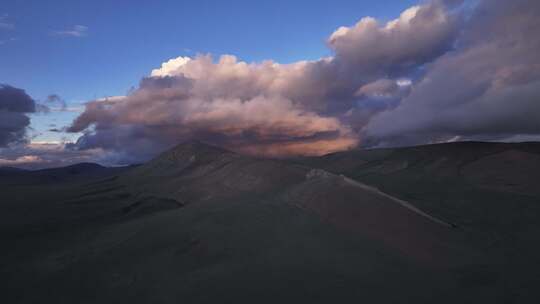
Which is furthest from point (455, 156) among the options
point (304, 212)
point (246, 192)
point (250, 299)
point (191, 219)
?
point (250, 299)

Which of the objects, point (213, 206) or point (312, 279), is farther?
point (213, 206)

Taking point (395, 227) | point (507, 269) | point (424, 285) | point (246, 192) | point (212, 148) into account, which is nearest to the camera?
point (424, 285)

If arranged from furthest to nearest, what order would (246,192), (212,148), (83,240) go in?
(212,148)
(246,192)
(83,240)

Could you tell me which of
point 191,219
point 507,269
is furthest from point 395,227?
point 191,219

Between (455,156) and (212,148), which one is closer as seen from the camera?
(455,156)

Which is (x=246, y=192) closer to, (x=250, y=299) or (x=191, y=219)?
(x=191, y=219)

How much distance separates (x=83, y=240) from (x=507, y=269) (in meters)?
29.7

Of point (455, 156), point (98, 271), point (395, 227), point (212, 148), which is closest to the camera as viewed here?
point (98, 271)

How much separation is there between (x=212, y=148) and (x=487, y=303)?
414 ft

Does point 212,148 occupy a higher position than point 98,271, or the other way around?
point 212,148

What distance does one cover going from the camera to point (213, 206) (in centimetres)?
3372

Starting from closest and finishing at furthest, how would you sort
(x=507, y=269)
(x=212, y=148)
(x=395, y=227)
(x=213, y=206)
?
(x=507, y=269)
(x=395, y=227)
(x=213, y=206)
(x=212, y=148)

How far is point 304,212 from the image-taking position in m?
27.4

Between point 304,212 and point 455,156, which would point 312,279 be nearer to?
point 304,212
